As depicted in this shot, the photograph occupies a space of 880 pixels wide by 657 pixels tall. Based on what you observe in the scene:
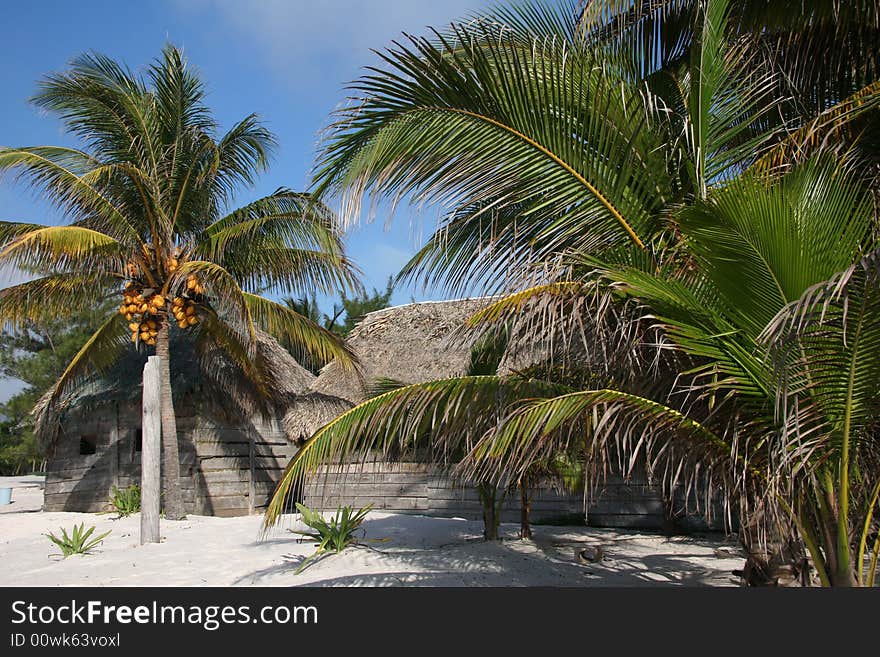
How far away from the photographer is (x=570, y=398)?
13.1ft

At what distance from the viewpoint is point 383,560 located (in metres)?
7.04

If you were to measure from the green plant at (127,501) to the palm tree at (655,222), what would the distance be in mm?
8502

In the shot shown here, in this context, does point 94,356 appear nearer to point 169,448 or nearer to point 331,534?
point 169,448

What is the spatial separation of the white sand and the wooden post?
0.91 feet

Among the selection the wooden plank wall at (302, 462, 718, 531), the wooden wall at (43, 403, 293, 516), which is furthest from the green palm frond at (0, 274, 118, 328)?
the wooden plank wall at (302, 462, 718, 531)

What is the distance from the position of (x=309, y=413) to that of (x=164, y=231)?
16.2 feet

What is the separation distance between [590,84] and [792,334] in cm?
204

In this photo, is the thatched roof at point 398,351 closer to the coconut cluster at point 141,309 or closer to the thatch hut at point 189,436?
the thatch hut at point 189,436

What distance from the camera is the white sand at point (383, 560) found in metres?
6.36

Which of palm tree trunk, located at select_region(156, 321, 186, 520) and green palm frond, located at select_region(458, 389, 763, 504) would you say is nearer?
green palm frond, located at select_region(458, 389, 763, 504)

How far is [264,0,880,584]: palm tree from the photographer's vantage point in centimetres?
350

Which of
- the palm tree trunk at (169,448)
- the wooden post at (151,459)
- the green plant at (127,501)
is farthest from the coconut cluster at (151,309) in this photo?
the green plant at (127,501)

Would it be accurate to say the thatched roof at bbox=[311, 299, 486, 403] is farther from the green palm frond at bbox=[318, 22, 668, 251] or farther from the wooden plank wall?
the green palm frond at bbox=[318, 22, 668, 251]

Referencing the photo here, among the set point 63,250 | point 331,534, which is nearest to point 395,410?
point 331,534
